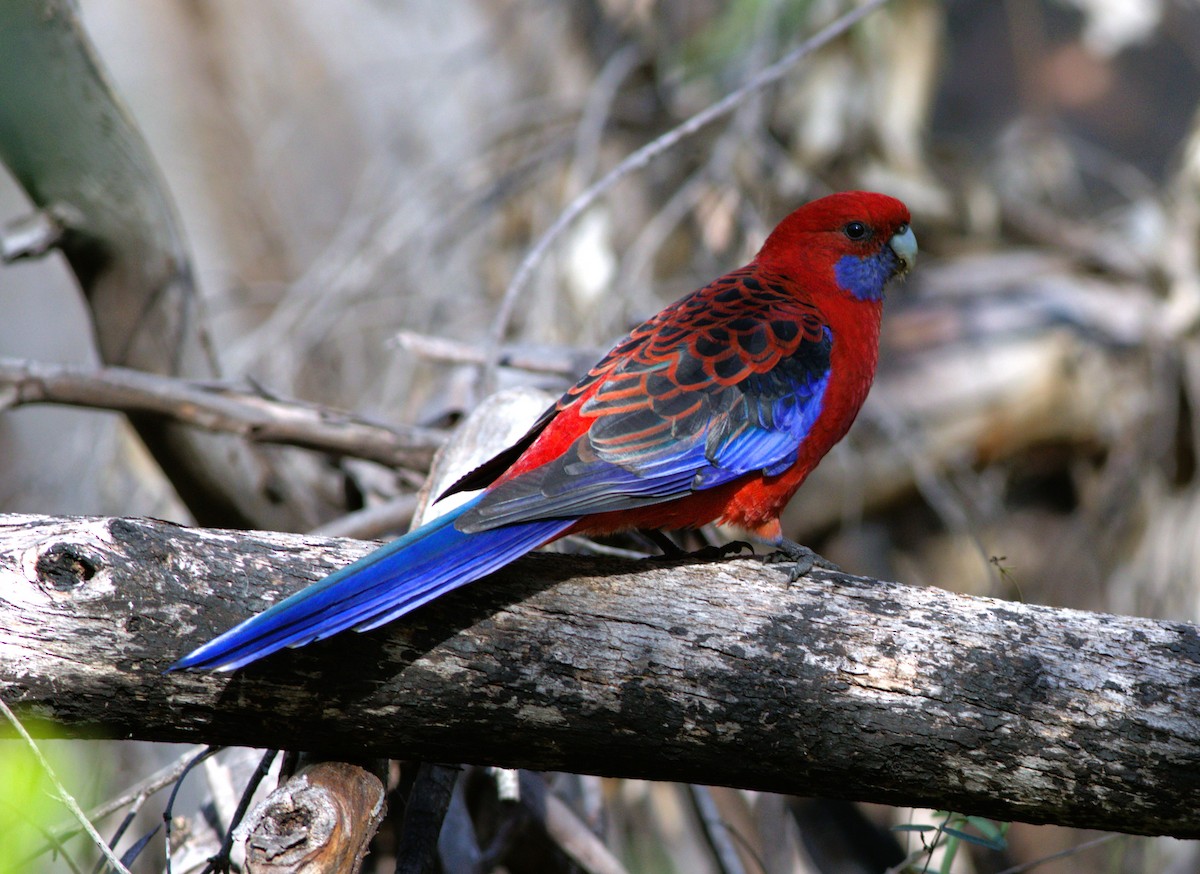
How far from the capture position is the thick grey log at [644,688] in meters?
1.69

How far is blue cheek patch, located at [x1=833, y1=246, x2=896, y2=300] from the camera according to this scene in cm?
292

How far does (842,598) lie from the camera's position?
6.42 feet

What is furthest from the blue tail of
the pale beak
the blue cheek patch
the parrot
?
the pale beak

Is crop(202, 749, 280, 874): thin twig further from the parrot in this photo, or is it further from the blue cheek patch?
the blue cheek patch

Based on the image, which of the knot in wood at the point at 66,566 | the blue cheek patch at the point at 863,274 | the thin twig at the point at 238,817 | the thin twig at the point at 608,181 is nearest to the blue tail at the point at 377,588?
the knot in wood at the point at 66,566

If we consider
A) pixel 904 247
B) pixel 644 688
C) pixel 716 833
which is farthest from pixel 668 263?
A: pixel 644 688

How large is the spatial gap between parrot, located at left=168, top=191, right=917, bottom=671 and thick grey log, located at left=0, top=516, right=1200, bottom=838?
0.09 meters

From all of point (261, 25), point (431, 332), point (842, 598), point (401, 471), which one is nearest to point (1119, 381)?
point (431, 332)

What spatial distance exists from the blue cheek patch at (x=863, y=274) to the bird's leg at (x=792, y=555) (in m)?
0.73

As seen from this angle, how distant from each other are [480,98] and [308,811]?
216 inches

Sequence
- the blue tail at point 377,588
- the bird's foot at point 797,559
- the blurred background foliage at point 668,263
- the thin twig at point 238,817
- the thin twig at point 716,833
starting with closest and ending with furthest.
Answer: the blue tail at point 377,588 < the thin twig at point 238,817 < the bird's foot at point 797,559 < the thin twig at point 716,833 < the blurred background foliage at point 668,263

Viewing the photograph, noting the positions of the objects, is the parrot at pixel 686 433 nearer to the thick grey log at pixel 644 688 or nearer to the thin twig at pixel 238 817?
the thick grey log at pixel 644 688

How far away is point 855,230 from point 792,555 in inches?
41.3

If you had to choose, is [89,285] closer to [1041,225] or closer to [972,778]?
[972,778]
